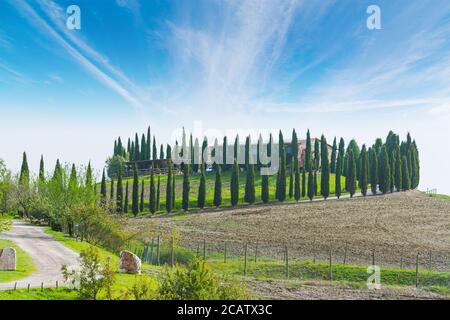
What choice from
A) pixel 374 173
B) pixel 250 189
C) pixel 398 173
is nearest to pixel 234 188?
pixel 250 189

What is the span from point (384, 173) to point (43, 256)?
2192 inches

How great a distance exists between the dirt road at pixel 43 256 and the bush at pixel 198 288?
910 centimetres

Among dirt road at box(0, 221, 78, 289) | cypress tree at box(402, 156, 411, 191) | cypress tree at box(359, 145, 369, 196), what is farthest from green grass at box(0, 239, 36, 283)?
cypress tree at box(402, 156, 411, 191)

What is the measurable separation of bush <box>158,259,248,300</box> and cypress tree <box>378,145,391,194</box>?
202 ft

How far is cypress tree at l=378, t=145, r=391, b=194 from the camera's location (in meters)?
65.7

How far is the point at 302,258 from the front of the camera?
28.7 meters

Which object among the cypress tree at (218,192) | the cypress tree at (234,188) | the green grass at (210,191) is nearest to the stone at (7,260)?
the green grass at (210,191)

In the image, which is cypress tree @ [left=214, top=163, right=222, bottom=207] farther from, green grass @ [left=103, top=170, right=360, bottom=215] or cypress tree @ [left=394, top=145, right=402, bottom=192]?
cypress tree @ [left=394, top=145, right=402, bottom=192]

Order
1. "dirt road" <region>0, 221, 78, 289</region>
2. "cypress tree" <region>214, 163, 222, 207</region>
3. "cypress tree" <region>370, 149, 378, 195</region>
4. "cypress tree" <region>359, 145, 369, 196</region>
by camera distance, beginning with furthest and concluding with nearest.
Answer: "cypress tree" <region>370, 149, 378, 195</region> → "cypress tree" <region>359, 145, 369, 196</region> → "cypress tree" <region>214, 163, 222, 207</region> → "dirt road" <region>0, 221, 78, 289</region>

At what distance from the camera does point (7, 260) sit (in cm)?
1944

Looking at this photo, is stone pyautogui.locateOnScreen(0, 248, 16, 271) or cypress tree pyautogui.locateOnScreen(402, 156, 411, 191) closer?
stone pyautogui.locateOnScreen(0, 248, 16, 271)

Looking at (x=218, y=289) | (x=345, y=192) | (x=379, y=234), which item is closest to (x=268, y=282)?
(x=218, y=289)

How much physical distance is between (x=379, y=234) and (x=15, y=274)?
30899mm

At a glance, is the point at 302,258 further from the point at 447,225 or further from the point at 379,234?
the point at 447,225
